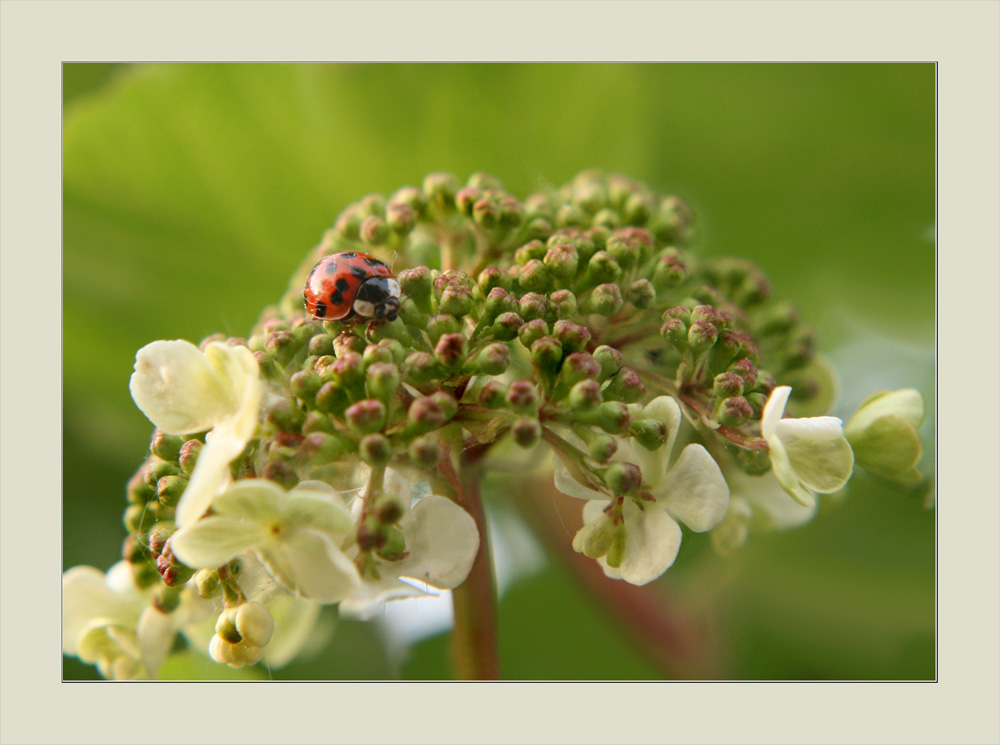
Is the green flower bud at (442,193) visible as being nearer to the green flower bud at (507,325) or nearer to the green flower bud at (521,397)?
the green flower bud at (507,325)

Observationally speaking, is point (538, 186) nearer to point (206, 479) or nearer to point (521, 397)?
point (521, 397)

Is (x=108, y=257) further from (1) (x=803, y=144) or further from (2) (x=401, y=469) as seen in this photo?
(1) (x=803, y=144)

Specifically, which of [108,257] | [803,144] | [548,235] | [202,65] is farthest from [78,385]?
[803,144]

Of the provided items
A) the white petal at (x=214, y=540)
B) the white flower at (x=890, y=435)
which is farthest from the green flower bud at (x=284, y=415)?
the white flower at (x=890, y=435)

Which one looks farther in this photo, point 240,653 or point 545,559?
point 545,559

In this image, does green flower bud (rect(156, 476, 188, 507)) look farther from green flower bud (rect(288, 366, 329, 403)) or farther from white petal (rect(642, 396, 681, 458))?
white petal (rect(642, 396, 681, 458))
